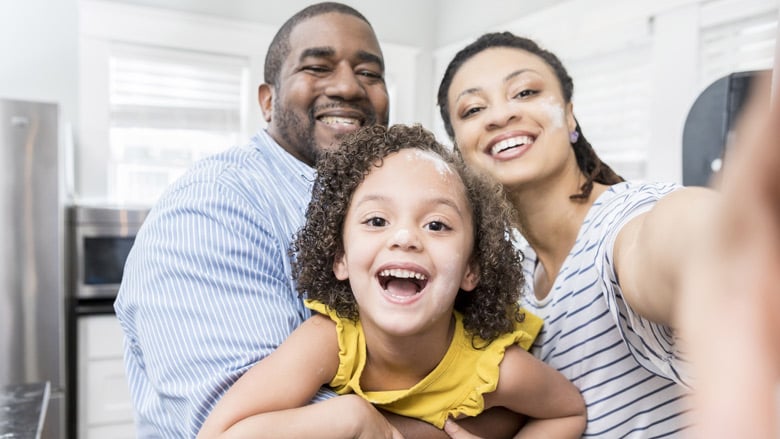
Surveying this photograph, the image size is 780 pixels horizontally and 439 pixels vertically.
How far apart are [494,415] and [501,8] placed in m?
3.22

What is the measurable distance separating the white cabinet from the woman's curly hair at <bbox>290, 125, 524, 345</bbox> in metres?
2.30

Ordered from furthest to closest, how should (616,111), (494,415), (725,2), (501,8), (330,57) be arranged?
(501,8)
(616,111)
(725,2)
(330,57)
(494,415)

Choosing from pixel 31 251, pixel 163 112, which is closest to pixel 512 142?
pixel 31 251

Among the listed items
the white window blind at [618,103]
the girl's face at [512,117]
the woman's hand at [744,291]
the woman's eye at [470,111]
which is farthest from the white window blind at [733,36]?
the woman's hand at [744,291]

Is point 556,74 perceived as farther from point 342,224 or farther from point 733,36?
point 733,36

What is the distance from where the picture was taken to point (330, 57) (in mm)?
1454

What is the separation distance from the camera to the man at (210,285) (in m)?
0.94

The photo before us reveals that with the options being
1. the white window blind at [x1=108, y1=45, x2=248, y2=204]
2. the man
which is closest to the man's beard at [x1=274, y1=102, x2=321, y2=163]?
the man

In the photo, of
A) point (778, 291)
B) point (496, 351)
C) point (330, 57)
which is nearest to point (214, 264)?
point (496, 351)

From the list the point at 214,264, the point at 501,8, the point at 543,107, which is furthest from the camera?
the point at 501,8

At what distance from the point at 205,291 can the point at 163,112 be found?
3.05 m

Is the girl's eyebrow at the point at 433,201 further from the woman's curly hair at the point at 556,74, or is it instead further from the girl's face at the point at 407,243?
the woman's curly hair at the point at 556,74

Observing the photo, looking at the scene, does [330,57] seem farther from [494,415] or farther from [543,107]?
[494,415]

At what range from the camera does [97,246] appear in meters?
3.02
